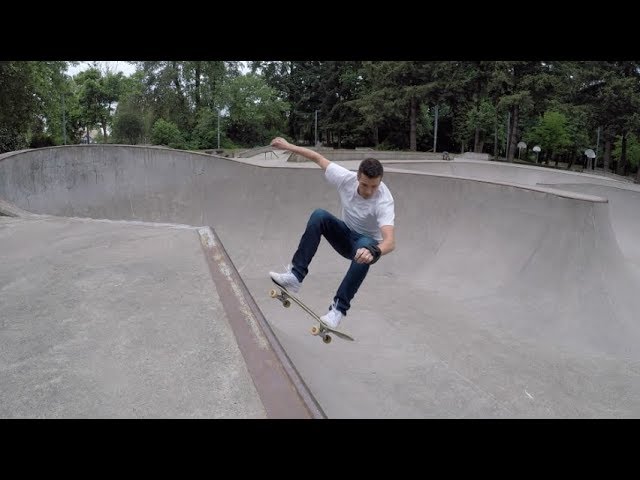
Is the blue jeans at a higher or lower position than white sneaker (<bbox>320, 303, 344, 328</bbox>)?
higher

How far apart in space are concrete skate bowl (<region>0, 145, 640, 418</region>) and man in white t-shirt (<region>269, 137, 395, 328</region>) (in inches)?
51.0

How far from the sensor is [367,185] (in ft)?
12.0

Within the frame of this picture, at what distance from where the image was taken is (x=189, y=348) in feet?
10.5

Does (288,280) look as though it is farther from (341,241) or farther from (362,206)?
(362,206)

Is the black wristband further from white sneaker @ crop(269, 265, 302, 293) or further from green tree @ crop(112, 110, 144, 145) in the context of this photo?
green tree @ crop(112, 110, 144, 145)

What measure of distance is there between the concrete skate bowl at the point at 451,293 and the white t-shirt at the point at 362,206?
179 cm

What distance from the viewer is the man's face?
11.9 feet

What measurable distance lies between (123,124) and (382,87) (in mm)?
23230

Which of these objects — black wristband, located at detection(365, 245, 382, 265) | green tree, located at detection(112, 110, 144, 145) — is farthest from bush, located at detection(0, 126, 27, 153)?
black wristband, located at detection(365, 245, 382, 265)

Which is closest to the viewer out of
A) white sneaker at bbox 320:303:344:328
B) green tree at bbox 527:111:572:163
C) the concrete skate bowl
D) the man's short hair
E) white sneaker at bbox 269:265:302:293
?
the man's short hair

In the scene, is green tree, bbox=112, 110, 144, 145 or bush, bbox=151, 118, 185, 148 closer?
bush, bbox=151, 118, 185, 148

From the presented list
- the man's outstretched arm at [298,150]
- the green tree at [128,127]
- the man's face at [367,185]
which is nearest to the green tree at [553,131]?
the green tree at [128,127]

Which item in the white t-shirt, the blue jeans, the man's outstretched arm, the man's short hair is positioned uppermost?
the man's outstretched arm
